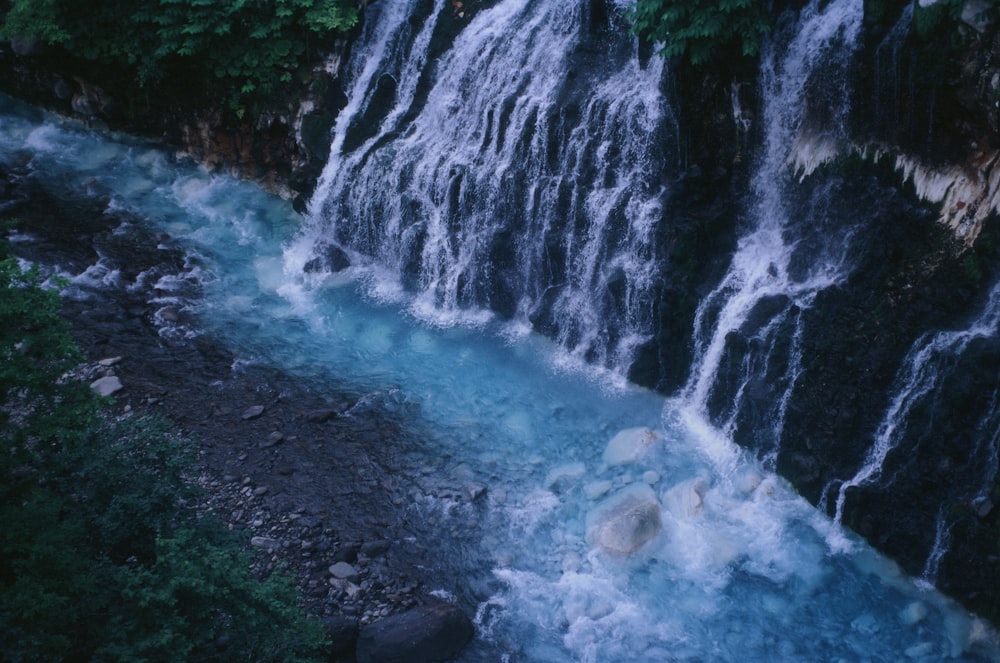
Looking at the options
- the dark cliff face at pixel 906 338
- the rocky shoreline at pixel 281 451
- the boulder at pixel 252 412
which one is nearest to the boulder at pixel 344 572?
the rocky shoreline at pixel 281 451

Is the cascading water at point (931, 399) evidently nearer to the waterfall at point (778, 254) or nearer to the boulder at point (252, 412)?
the waterfall at point (778, 254)

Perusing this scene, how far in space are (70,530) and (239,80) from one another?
43.3 feet

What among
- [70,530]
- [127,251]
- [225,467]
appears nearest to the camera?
[70,530]

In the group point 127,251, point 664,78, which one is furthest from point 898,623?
point 127,251

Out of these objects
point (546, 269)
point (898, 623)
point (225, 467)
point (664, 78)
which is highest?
point (664, 78)

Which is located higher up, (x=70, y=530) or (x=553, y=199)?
(x=553, y=199)

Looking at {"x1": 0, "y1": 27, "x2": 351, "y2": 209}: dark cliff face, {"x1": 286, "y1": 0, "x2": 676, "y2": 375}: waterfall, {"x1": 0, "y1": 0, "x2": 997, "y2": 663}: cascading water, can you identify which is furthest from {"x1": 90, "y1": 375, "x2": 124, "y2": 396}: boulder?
{"x1": 0, "y1": 27, "x2": 351, "y2": 209}: dark cliff face

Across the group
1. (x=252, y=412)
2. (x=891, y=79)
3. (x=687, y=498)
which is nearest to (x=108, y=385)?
(x=252, y=412)

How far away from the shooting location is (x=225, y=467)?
11.4 meters

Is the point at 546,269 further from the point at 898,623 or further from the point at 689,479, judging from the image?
the point at 898,623

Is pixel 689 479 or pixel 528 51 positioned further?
pixel 528 51

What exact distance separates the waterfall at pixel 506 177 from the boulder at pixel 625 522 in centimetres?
303

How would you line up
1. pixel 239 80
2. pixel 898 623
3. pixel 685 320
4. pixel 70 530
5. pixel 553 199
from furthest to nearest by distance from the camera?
pixel 239 80
pixel 553 199
pixel 685 320
pixel 898 623
pixel 70 530

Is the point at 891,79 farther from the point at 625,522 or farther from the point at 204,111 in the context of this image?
the point at 204,111
